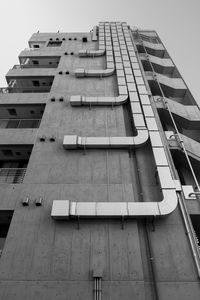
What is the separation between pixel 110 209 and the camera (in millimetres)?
12234

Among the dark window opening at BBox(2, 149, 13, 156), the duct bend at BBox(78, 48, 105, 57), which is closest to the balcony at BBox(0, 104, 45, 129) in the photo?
the dark window opening at BBox(2, 149, 13, 156)

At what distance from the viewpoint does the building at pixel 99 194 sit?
10.4 meters

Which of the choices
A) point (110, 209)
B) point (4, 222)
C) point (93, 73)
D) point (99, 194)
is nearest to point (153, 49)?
point (93, 73)

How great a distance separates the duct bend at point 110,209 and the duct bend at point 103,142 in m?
4.91

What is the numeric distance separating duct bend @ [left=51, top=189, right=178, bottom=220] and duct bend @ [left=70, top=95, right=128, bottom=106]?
34.2 feet

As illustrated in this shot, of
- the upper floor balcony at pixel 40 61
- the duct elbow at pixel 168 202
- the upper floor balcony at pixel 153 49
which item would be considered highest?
the upper floor balcony at pixel 153 49

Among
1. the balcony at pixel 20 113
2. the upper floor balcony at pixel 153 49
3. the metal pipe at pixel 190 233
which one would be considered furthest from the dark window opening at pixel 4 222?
the upper floor balcony at pixel 153 49

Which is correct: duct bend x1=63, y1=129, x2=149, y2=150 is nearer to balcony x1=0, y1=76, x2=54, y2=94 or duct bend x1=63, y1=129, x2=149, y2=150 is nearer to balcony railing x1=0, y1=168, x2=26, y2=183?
balcony railing x1=0, y1=168, x2=26, y2=183

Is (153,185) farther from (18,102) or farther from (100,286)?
(18,102)

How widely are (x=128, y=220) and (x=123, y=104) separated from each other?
11.6 m

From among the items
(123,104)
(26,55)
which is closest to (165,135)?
(123,104)

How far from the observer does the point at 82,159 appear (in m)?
15.8

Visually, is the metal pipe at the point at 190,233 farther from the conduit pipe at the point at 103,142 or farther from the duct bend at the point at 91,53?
the duct bend at the point at 91,53

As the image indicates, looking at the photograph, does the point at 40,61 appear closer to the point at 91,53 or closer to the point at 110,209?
the point at 91,53
